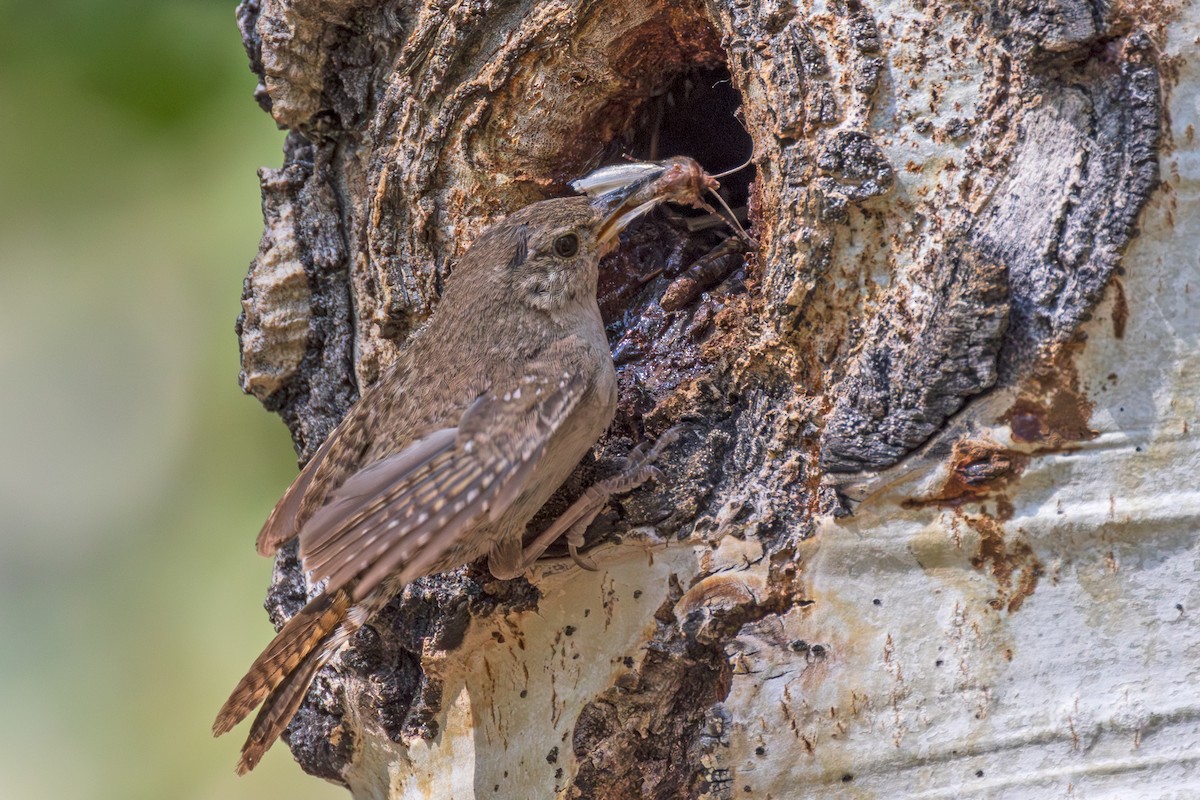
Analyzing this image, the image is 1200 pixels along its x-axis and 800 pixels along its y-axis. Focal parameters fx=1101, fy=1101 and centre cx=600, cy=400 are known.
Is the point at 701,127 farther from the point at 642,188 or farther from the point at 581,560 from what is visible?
the point at 581,560

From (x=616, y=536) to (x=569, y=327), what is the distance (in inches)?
25.2

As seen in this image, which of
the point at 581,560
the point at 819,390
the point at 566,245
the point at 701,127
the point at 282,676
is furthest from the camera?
the point at 701,127

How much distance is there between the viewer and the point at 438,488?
2.19 metres

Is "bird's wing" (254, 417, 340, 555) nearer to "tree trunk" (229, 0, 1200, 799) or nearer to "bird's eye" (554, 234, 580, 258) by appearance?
"tree trunk" (229, 0, 1200, 799)

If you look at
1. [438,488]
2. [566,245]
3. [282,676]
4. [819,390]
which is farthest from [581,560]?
[566,245]

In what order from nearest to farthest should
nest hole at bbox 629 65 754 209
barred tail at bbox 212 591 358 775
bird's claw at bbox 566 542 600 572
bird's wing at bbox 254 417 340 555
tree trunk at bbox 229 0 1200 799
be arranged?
tree trunk at bbox 229 0 1200 799
bird's claw at bbox 566 542 600 572
barred tail at bbox 212 591 358 775
bird's wing at bbox 254 417 340 555
nest hole at bbox 629 65 754 209

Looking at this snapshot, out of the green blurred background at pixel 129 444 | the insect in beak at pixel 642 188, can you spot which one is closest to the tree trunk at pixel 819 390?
the insect in beak at pixel 642 188

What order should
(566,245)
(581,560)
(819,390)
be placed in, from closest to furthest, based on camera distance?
(819,390) → (581,560) → (566,245)

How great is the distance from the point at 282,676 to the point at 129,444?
6.75 feet

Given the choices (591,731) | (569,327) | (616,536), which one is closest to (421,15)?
(569,327)

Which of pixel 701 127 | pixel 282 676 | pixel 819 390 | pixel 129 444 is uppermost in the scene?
pixel 701 127

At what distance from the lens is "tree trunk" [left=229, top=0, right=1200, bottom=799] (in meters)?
1.70

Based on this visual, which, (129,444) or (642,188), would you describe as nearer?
(642,188)

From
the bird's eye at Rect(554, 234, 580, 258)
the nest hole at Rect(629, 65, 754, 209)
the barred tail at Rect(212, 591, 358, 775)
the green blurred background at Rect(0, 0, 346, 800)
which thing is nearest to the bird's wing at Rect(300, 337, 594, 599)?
the barred tail at Rect(212, 591, 358, 775)
